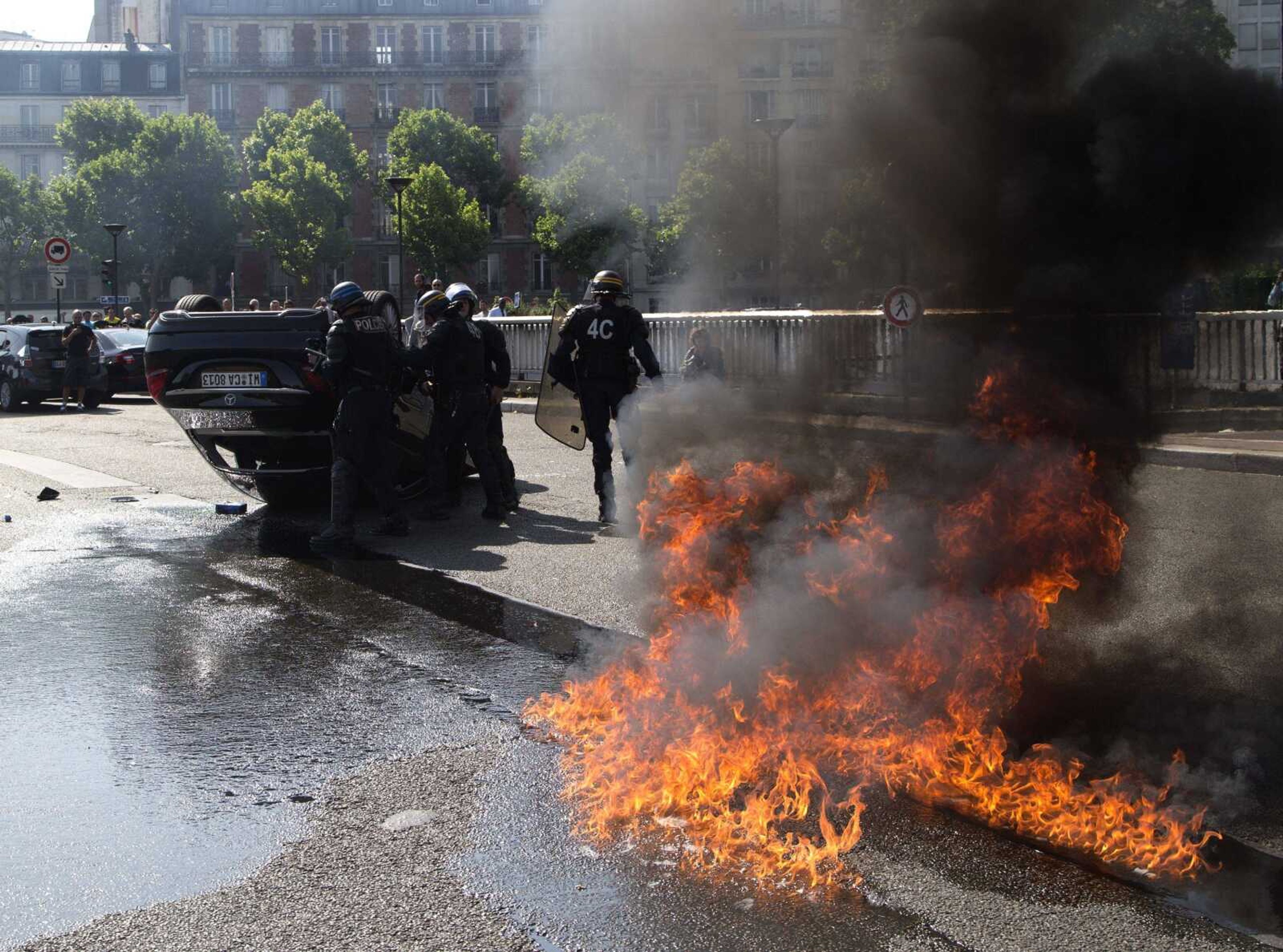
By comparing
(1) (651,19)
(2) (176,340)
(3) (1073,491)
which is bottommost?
(3) (1073,491)

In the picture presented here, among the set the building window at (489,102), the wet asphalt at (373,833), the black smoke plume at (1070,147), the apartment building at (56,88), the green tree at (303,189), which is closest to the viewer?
the wet asphalt at (373,833)

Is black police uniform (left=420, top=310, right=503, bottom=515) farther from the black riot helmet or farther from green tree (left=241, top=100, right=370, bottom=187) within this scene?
green tree (left=241, top=100, right=370, bottom=187)

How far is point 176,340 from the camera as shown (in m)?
10.5

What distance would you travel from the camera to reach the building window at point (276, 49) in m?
46.2

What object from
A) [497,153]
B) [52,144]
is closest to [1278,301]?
[497,153]

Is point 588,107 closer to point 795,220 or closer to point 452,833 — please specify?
point 795,220

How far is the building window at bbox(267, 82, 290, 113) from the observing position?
70.4 metres

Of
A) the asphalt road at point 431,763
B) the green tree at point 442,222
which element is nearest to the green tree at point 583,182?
the asphalt road at point 431,763

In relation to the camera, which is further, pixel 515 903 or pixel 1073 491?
pixel 1073 491

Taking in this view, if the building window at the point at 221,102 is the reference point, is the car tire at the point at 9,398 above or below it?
below

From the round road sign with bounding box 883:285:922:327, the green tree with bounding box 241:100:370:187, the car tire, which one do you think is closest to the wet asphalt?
the round road sign with bounding box 883:285:922:327

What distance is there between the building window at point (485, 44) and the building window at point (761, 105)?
195cm

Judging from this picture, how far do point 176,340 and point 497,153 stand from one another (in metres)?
4.03

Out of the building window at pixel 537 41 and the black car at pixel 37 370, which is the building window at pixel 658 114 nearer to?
the building window at pixel 537 41
